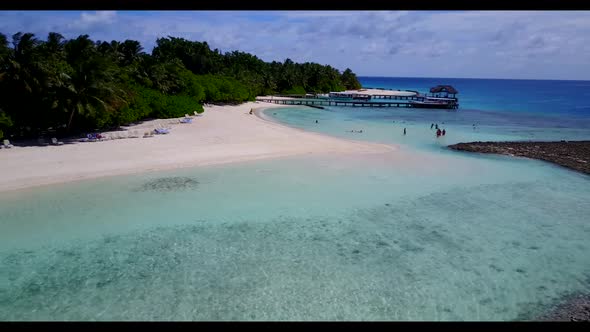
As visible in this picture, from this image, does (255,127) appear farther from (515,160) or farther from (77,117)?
(515,160)

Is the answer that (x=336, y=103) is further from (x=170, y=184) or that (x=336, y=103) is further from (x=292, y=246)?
(x=292, y=246)

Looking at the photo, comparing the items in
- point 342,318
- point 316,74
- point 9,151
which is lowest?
point 342,318

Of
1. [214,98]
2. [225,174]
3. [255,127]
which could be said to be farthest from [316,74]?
[225,174]

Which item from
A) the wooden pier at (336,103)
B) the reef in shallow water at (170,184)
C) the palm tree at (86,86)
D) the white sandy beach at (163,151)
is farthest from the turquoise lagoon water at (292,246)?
the wooden pier at (336,103)

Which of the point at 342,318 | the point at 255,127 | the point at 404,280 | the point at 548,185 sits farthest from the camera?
the point at 255,127

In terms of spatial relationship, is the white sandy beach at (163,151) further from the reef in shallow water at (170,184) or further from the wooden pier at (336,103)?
the wooden pier at (336,103)

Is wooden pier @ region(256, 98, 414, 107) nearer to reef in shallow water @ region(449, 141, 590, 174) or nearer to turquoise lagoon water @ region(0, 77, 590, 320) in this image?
reef in shallow water @ region(449, 141, 590, 174)

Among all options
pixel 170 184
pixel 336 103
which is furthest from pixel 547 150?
pixel 336 103
